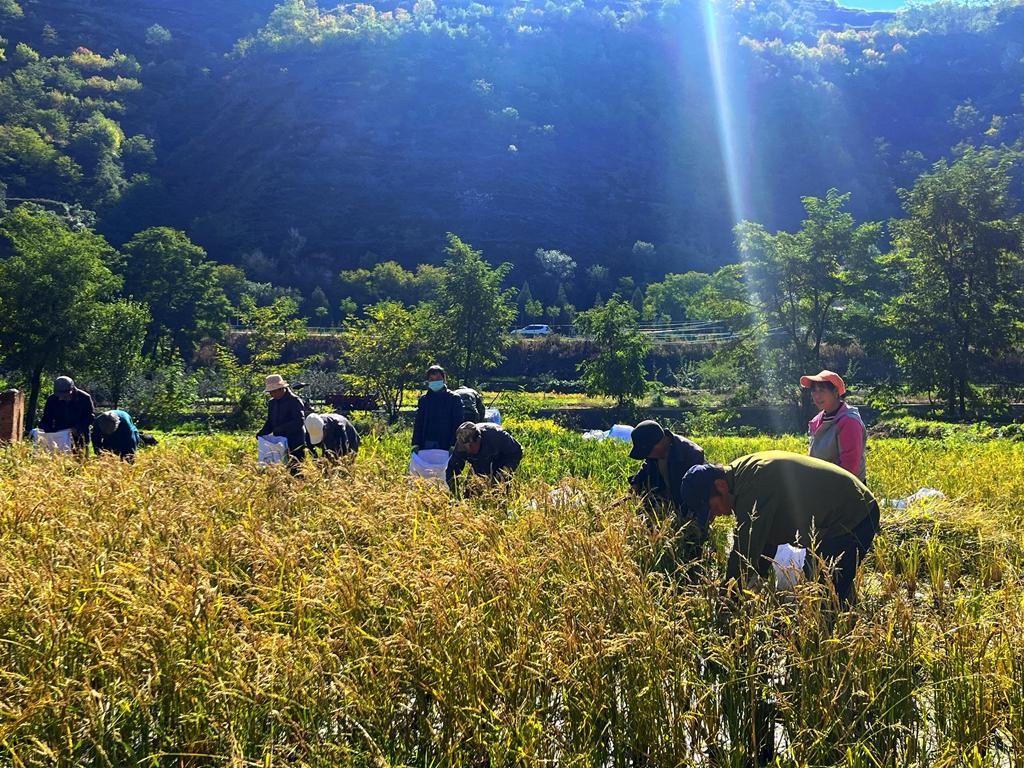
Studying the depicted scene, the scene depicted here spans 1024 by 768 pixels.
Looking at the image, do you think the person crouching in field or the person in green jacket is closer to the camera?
the person in green jacket

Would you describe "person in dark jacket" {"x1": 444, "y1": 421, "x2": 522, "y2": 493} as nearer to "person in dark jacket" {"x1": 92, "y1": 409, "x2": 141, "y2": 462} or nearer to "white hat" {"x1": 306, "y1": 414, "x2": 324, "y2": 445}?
"white hat" {"x1": 306, "y1": 414, "x2": 324, "y2": 445}

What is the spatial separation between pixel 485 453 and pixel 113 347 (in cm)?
2012

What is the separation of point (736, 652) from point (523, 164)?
358 feet

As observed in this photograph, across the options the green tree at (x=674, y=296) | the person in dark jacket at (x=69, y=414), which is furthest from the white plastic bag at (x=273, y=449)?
the green tree at (x=674, y=296)

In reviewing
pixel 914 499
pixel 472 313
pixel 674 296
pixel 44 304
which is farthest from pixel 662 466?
pixel 674 296

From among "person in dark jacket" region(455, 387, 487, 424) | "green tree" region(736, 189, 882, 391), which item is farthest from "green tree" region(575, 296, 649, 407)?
"person in dark jacket" region(455, 387, 487, 424)

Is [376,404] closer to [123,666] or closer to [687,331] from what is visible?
[123,666]

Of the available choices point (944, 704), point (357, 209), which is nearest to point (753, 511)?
point (944, 704)

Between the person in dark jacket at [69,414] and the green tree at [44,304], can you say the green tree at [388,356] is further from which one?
the person in dark jacket at [69,414]

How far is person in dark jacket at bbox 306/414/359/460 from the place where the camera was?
22.2 ft

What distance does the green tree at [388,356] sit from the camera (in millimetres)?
20516

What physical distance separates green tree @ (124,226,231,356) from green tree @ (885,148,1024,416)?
32.4 meters

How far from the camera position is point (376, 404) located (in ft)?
75.6

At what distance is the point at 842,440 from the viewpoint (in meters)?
5.02
